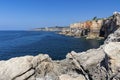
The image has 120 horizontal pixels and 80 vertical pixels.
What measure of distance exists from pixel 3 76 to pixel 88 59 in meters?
11.5

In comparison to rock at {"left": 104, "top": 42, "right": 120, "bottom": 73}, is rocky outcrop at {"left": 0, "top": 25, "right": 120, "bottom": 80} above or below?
below

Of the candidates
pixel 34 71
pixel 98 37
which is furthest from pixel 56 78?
pixel 98 37

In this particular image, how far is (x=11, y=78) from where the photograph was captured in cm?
3120

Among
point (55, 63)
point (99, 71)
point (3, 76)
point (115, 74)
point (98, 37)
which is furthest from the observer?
point (98, 37)

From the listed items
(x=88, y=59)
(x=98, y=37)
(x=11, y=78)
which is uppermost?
(x=88, y=59)

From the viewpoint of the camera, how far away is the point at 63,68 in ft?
113

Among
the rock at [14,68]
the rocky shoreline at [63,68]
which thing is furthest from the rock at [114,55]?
the rock at [14,68]

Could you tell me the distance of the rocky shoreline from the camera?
29297mm

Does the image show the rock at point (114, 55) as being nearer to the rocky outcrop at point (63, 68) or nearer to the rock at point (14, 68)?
the rocky outcrop at point (63, 68)

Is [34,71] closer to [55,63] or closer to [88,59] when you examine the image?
[55,63]

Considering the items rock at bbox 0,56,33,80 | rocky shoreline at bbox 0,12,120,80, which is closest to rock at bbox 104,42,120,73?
rocky shoreline at bbox 0,12,120,80

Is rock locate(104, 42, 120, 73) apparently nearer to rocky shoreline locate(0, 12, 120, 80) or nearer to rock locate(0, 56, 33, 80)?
rocky shoreline locate(0, 12, 120, 80)

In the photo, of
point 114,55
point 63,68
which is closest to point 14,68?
point 63,68

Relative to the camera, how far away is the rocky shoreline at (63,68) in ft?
96.1
